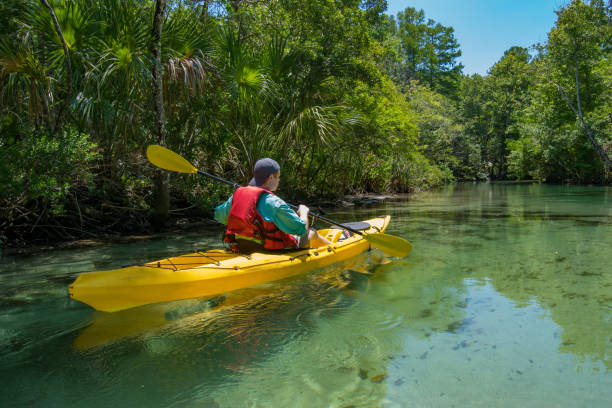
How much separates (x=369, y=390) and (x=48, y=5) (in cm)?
538

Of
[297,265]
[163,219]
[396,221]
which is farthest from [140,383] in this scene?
[396,221]

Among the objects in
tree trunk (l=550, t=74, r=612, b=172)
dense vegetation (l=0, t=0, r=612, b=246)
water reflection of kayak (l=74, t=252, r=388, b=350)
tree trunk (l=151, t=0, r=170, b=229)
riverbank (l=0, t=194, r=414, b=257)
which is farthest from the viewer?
tree trunk (l=550, t=74, r=612, b=172)

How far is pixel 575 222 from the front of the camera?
26.8 feet

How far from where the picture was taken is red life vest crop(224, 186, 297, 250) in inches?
146

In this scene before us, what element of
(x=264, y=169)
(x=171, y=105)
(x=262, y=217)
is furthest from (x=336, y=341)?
(x=171, y=105)

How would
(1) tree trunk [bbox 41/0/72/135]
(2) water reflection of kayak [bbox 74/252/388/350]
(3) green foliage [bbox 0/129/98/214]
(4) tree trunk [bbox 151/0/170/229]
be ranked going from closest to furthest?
(2) water reflection of kayak [bbox 74/252/388/350] → (3) green foliage [bbox 0/129/98/214] → (1) tree trunk [bbox 41/0/72/135] → (4) tree trunk [bbox 151/0/170/229]

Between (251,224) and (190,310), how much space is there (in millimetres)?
933

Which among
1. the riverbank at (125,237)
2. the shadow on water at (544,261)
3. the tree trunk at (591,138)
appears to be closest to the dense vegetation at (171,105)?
the riverbank at (125,237)

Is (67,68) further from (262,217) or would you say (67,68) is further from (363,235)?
(363,235)

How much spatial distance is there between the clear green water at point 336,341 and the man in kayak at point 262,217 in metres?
0.47

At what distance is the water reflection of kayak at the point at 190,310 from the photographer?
2934 millimetres

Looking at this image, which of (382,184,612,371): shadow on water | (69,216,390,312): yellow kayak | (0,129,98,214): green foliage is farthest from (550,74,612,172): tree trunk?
(0,129,98,214): green foliage

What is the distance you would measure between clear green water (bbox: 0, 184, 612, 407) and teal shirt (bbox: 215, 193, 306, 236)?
63 centimetres

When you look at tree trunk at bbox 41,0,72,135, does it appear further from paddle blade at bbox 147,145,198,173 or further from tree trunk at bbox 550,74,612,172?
tree trunk at bbox 550,74,612,172
